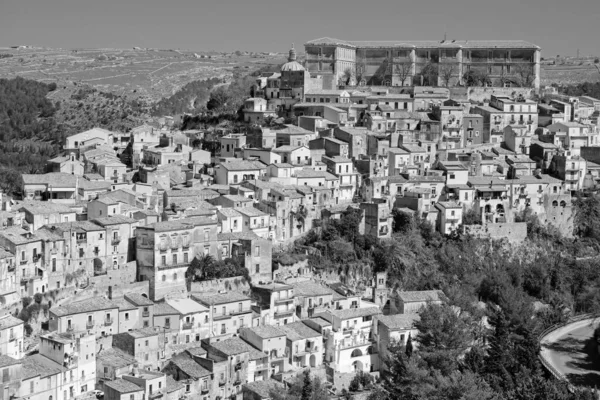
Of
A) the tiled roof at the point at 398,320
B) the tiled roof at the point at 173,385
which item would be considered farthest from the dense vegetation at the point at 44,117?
the tiled roof at the point at 173,385

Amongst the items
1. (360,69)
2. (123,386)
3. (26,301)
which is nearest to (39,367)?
(123,386)

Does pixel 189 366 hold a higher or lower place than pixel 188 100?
lower

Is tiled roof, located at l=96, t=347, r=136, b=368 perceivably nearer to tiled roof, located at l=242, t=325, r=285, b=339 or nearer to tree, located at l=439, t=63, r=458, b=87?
tiled roof, located at l=242, t=325, r=285, b=339

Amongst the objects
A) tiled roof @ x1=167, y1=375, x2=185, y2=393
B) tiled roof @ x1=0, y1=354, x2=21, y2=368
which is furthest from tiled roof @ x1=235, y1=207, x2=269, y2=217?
tiled roof @ x1=0, y1=354, x2=21, y2=368

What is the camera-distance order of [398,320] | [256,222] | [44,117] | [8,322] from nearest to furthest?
[8,322], [398,320], [256,222], [44,117]

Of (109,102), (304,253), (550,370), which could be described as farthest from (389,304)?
(109,102)

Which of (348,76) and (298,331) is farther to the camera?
(348,76)

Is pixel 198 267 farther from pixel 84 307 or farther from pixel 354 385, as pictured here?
pixel 354 385
